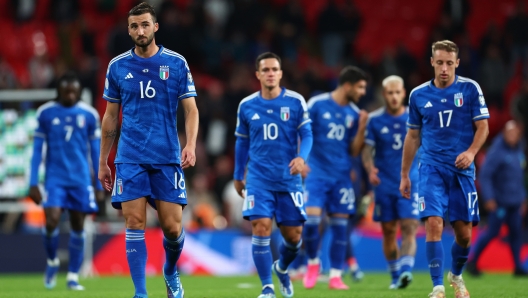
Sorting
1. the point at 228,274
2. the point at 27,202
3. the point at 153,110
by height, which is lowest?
the point at 228,274

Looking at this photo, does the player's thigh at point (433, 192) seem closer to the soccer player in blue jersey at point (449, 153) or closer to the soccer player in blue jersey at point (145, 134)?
the soccer player in blue jersey at point (449, 153)

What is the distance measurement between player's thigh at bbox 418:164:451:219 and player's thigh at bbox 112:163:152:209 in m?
2.78

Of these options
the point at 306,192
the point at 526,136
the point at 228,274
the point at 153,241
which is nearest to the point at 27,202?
the point at 153,241

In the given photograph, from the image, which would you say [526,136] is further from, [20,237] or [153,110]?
[153,110]

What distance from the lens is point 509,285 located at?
1153 cm

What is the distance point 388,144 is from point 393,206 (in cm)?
84

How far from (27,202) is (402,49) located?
382 inches

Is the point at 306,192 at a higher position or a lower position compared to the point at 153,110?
lower

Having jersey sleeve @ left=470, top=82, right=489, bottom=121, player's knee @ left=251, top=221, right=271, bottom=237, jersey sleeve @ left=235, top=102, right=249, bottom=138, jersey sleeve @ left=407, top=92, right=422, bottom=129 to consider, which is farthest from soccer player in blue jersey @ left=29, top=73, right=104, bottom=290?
jersey sleeve @ left=470, top=82, right=489, bottom=121

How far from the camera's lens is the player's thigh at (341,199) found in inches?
449

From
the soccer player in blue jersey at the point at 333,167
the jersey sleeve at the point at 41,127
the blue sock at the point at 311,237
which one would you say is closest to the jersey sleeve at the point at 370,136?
the soccer player in blue jersey at the point at 333,167

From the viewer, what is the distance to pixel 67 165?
38.8 ft

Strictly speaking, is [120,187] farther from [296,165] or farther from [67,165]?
[67,165]

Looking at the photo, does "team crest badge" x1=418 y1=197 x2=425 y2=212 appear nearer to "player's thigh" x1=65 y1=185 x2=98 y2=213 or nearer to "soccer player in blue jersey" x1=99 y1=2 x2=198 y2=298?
"soccer player in blue jersey" x1=99 y1=2 x2=198 y2=298
